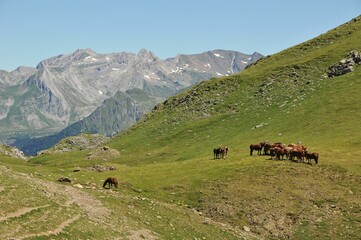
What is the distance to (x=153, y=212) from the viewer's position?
43469mm

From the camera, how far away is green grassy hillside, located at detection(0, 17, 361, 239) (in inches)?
1460

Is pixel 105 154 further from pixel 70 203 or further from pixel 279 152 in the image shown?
pixel 70 203

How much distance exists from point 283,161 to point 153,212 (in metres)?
26.6

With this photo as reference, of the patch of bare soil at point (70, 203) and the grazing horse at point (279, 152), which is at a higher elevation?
the grazing horse at point (279, 152)

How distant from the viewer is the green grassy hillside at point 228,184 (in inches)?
1460

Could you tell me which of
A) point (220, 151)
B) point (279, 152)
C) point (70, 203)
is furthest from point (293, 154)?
point (70, 203)

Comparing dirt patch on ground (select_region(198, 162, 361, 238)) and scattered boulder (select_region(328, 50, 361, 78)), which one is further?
scattered boulder (select_region(328, 50, 361, 78))

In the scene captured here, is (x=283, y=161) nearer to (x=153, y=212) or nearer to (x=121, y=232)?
(x=153, y=212)

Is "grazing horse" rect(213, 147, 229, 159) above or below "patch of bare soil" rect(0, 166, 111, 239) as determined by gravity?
above

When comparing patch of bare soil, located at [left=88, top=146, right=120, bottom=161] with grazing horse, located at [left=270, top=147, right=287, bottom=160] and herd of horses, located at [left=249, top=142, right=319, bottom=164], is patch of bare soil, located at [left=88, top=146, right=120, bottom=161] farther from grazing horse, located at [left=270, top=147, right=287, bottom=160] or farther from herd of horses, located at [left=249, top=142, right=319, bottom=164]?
grazing horse, located at [left=270, top=147, right=287, bottom=160]

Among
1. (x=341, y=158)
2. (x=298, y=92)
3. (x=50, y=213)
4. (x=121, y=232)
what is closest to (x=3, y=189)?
(x=50, y=213)

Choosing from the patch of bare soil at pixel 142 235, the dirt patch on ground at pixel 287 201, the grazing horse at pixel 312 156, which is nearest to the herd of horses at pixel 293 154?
the grazing horse at pixel 312 156

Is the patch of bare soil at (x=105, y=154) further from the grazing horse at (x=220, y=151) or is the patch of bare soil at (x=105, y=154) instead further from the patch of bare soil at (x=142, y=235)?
the patch of bare soil at (x=142, y=235)

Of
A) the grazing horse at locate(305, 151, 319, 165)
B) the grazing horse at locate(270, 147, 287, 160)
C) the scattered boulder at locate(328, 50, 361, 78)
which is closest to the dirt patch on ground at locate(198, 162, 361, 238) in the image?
the grazing horse at locate(305, 151, 319, 165)
